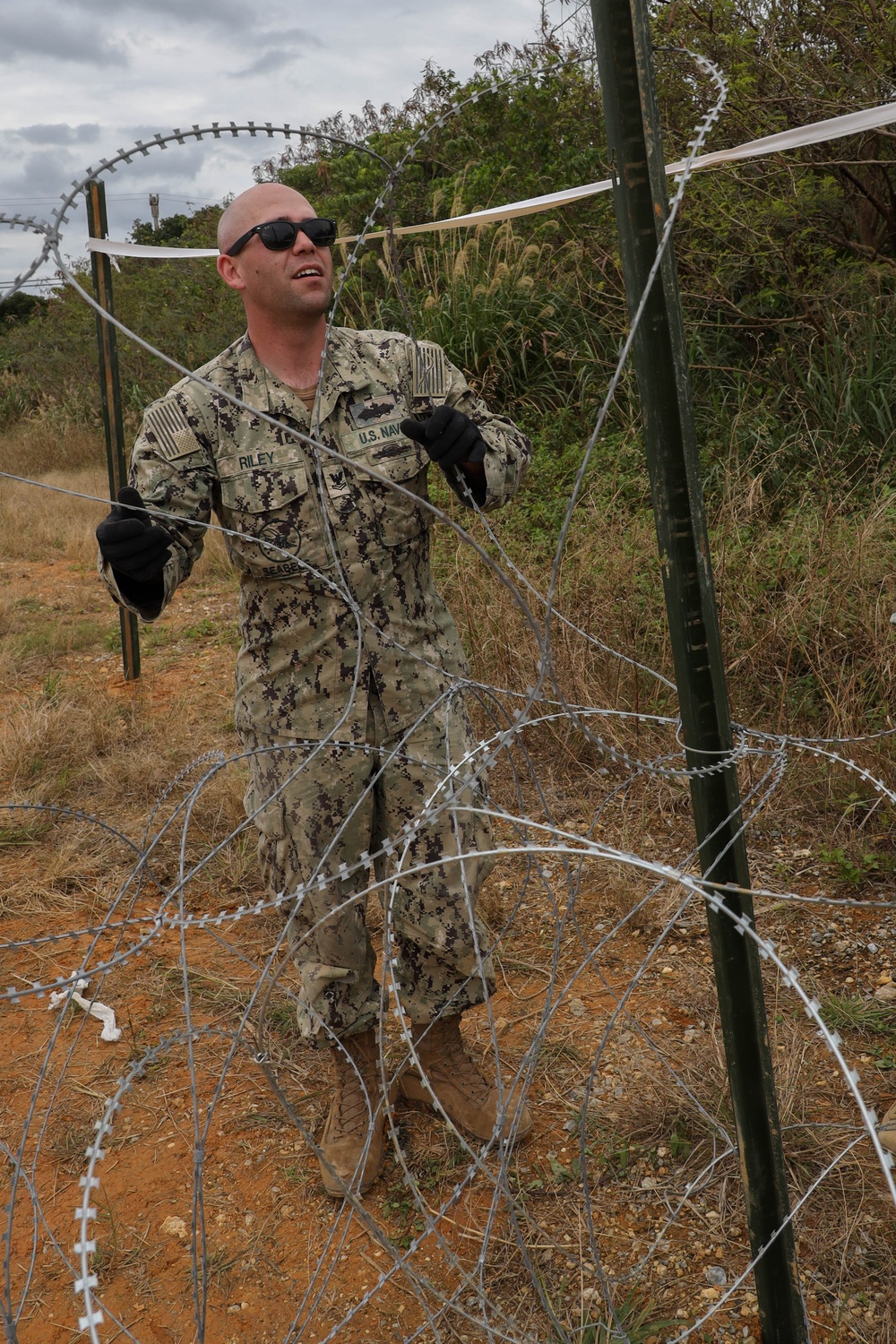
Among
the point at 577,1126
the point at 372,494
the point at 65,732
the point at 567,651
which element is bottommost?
the point at 577,1126

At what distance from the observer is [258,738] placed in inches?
93.3

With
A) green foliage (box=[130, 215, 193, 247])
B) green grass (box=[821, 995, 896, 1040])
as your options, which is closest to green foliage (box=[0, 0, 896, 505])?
green grass (box=[821, 995, 896, 1040])

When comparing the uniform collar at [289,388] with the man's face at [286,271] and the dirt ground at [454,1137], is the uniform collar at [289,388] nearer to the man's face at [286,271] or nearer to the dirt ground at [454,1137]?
the man's face at [286,271]

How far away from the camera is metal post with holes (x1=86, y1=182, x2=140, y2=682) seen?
17.8 feet

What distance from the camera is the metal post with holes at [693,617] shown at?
52.6 inches

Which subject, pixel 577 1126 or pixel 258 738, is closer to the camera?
pixel 258 738

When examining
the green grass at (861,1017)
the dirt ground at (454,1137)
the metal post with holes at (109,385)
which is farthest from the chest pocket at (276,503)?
the metal post with holes at (109,385)

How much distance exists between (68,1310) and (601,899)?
1.90 meters

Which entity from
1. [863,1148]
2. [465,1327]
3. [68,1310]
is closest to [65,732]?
[68,1310]

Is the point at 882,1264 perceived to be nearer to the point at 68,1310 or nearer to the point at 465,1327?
the point at 465,1327

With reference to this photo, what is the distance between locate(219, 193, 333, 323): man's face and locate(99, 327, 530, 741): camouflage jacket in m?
0.14

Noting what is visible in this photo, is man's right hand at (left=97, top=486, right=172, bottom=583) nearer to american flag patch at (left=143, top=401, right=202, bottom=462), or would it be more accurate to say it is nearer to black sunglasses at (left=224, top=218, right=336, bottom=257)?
american flag patch at (left=143, top=401, right=202, bottom=462)

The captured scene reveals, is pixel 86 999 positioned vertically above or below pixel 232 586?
below

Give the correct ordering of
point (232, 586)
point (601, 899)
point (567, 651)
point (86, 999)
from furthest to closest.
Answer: point (232, 586) < point (567, 651) < point (601, 899) < point (86, 999)
